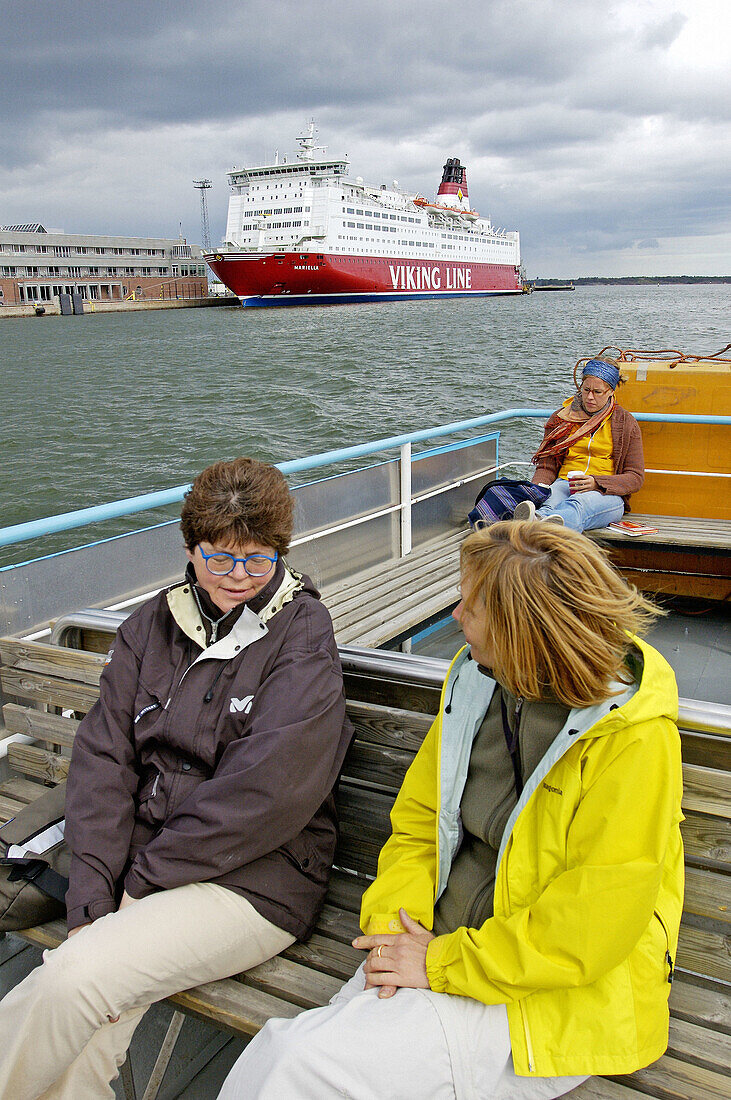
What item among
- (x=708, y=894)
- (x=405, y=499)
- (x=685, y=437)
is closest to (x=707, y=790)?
(x=708, y=894)

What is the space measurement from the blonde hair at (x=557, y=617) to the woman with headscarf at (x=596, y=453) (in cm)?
330

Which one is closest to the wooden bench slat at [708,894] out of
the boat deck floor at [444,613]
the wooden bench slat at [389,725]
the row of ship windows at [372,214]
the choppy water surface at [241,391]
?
the wooden bench slat at [389,725]

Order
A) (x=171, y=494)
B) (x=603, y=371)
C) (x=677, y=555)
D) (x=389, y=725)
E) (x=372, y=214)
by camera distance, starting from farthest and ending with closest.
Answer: (x=372, y=214)
(x=677, y=555)
(x=603, y=371)
(x=171, y=494)
(x=389, y=725)

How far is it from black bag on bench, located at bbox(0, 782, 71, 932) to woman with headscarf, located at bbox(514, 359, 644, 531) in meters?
3.35

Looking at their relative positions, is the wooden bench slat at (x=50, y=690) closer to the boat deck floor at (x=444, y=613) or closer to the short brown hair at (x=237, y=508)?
the short brown hair at (x=237, y=508)

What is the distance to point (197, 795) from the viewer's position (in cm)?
166

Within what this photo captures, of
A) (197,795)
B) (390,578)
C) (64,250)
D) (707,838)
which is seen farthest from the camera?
(64,250)

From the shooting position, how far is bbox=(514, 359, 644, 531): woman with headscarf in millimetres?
4660

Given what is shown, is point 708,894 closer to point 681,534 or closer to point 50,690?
point 50,690

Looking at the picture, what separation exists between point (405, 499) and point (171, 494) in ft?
6.97

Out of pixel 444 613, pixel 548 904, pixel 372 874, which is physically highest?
pixel 548 904

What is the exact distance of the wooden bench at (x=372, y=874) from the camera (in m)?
1.42

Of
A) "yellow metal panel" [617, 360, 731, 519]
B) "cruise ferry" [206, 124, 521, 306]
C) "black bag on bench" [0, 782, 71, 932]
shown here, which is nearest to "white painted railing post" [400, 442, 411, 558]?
"yellow metal panel" [617, 360, 731, 519]

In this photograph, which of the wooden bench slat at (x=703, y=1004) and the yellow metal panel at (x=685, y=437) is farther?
the yellow metal panel at (x=685, y=437)
